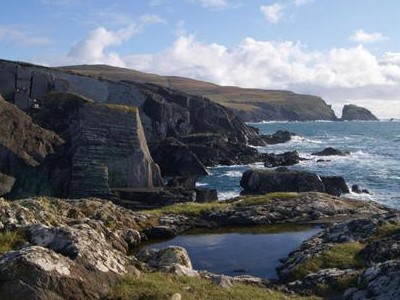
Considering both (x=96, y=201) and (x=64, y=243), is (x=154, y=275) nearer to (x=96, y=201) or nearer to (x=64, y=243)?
(x=64, y=243)

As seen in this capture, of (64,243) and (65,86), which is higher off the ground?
(65,86)

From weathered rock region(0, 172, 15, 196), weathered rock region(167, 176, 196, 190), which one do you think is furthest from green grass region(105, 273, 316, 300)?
weathered rock region(167, 176, 196, 190)

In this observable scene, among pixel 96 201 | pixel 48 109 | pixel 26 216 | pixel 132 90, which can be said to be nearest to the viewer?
pixel 26 216

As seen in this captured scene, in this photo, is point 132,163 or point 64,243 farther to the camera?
point 132,163

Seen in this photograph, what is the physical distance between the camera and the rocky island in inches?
546

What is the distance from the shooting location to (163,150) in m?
81.7

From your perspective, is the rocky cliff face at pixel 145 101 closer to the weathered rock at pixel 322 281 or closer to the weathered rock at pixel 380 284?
the weathered rock at pixel 322 281

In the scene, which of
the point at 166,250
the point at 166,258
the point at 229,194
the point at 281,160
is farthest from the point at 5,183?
the point at 281,160

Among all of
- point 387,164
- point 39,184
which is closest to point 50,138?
point 39,184

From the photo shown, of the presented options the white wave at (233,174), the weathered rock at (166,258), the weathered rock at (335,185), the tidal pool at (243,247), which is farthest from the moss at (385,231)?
the white wave at (233,174)

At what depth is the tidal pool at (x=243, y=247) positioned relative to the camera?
80.8ft

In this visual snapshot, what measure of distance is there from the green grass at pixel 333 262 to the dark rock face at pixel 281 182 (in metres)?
33.8

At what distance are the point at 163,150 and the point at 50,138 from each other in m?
25.6

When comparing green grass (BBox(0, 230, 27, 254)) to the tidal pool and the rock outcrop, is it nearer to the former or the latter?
the tidal pool
